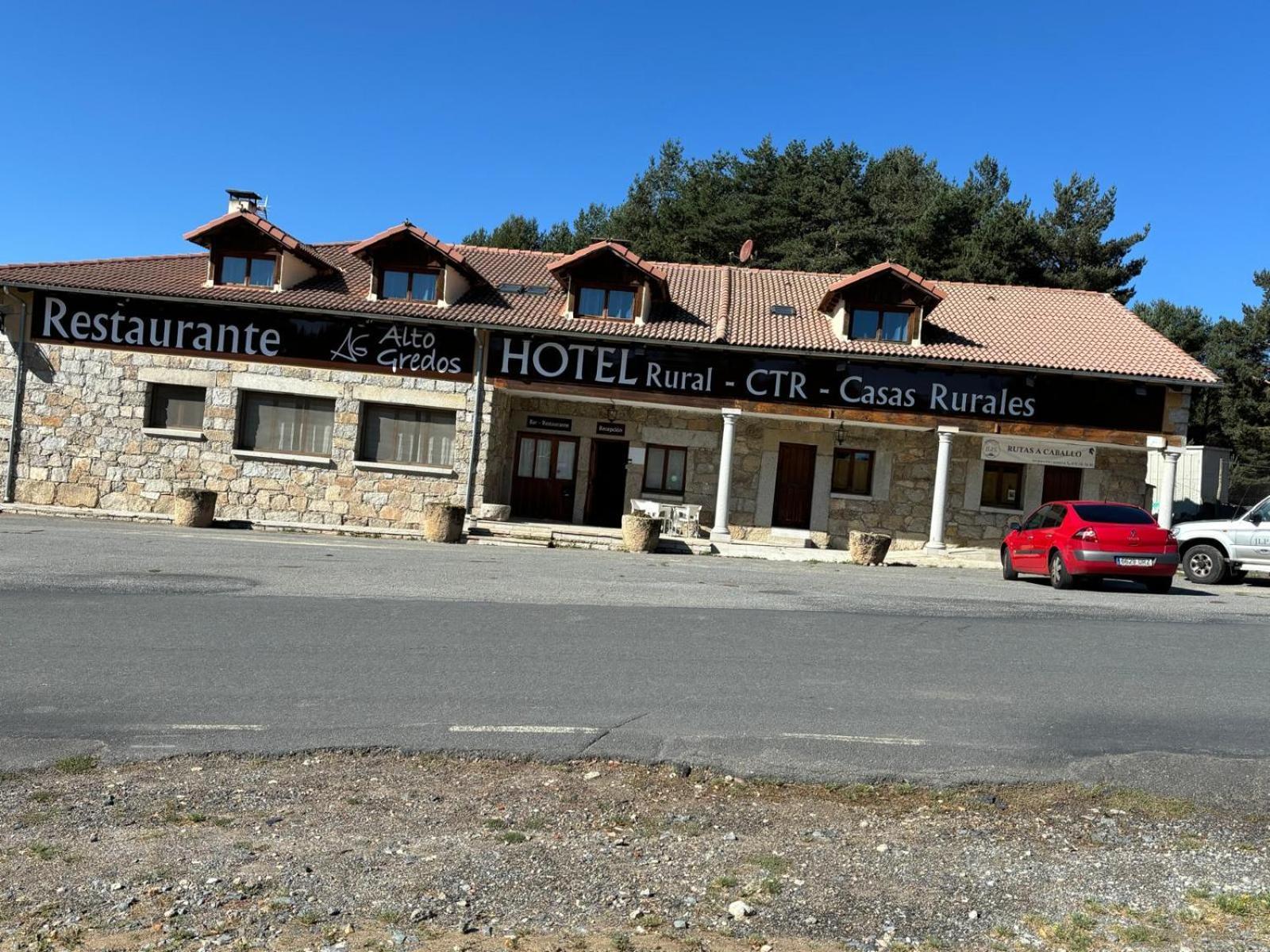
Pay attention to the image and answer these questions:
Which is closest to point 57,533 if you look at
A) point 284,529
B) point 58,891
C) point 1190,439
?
point 284,529

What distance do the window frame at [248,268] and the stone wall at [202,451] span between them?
190 cm

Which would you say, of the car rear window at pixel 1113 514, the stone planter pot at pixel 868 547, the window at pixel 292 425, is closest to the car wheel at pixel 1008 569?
A: the car rear window at pixel 1113 514

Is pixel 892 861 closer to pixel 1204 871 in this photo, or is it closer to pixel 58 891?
pixel 1204 871

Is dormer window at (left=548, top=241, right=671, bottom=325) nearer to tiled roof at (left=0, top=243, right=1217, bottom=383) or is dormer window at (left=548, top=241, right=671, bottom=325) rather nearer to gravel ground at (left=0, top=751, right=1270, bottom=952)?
tiled roof at (left=0, top=243, right=1217, bottom=383)

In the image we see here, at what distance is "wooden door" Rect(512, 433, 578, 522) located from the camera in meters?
24.2

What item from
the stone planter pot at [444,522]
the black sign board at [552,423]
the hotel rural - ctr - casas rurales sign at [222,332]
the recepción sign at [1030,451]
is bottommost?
the stone planter pot at [444,522]

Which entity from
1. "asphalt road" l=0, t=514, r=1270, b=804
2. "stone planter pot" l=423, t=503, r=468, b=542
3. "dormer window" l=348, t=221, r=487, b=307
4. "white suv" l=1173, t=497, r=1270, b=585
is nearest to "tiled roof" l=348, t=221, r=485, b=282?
"dormer window" l=348, t=221, r=487, b=307

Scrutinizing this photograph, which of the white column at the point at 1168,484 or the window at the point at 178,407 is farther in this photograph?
the window at the point at 178,407

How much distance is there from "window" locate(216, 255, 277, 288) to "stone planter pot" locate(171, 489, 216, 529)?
5254mm

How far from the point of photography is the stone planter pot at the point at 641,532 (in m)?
20.0

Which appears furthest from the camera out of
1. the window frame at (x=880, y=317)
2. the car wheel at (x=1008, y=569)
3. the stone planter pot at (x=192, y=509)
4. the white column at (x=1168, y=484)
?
the window frame at (x=880, y=317)

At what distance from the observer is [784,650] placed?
8844 millimetres

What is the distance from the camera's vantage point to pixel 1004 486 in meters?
23.9

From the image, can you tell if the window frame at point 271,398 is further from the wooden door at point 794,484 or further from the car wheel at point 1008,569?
the car wheel at point 1008,569
